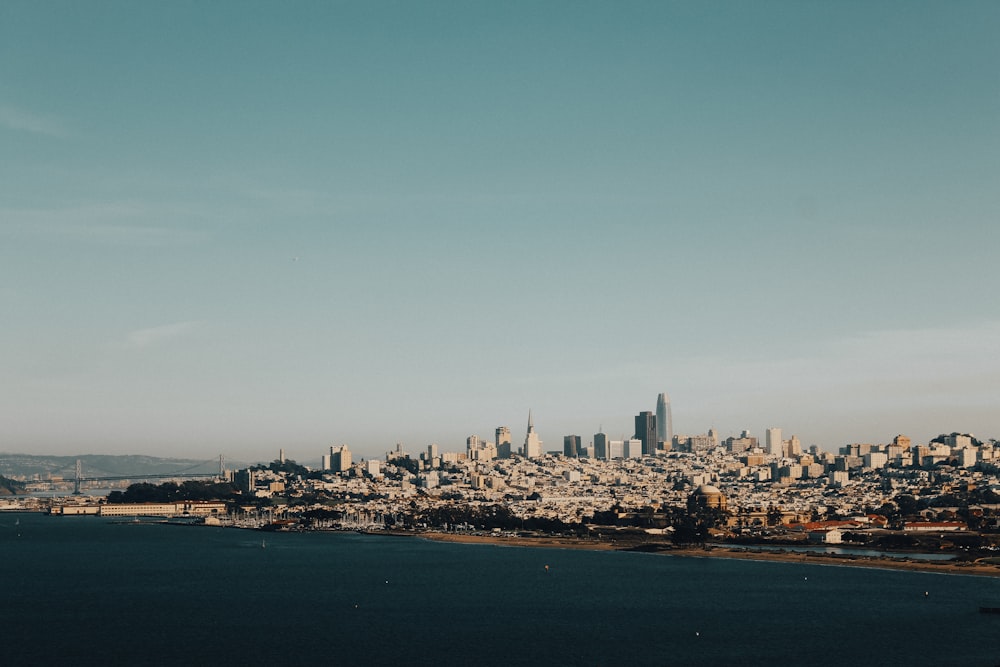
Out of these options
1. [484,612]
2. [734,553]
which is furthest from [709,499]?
[484,612]

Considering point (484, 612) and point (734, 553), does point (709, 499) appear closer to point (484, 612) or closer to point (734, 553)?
point (734, 553)

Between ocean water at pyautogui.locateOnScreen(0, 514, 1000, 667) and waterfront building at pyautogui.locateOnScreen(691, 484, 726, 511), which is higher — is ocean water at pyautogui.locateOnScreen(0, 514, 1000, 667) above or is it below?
below

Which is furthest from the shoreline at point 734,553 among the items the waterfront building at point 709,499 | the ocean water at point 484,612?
the waterfront building at point 709,499

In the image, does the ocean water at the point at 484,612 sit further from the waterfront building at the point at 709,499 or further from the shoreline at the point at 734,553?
the waterfront building at the point at 709,499

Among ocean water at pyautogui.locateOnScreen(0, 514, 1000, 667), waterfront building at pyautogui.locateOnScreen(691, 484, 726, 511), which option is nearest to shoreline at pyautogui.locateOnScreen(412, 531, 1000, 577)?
ocean water at pyautogui.locateOnScreen(0, 514, 1000, 667)

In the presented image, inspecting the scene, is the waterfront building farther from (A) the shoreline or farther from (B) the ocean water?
(B) the ocean water

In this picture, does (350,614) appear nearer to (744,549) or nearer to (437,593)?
(437,593)
